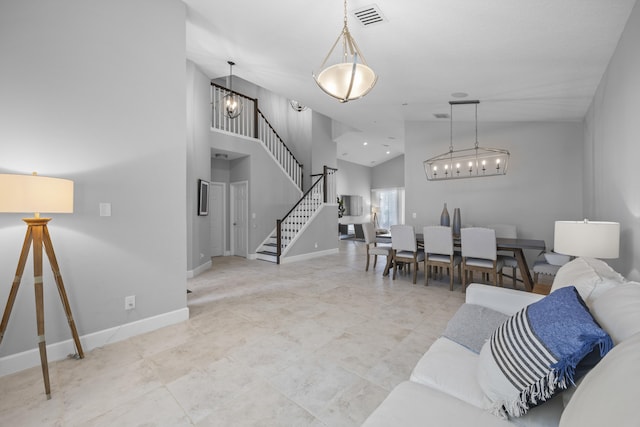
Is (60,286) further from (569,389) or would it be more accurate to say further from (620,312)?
(620,312)

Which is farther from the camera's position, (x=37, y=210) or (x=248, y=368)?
(x=248, y=368)

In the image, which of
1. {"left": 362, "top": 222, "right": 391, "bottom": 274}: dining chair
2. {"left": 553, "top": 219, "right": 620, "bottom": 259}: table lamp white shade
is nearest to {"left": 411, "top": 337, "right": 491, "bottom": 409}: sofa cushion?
{"left": 553, "top": 219, "right": 620, "bottom": 259}: table lamp white shade

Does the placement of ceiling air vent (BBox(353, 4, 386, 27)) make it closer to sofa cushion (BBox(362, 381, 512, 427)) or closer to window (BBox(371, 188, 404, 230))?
sofa cushion (BBox(362, 381, 512, 427))

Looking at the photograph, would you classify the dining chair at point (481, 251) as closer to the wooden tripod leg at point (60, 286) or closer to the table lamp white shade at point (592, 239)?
the table lamp white shade at point (592, 239)

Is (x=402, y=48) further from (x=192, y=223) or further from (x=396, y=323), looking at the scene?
(x=192, y=223)

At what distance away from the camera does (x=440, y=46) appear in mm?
3199

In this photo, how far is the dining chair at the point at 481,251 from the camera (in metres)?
3.90

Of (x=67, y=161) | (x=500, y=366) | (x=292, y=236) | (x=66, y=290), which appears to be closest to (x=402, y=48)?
(x=500, y=366)

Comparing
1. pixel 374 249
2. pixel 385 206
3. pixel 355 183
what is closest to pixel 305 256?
pixel 374 249

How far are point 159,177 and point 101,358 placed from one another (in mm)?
1680

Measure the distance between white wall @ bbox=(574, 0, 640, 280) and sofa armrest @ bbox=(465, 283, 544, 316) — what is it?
3.32 feet

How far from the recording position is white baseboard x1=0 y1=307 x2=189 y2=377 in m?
2.12

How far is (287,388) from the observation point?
193 centimetres

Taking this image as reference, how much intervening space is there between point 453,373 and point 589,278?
887 mm
